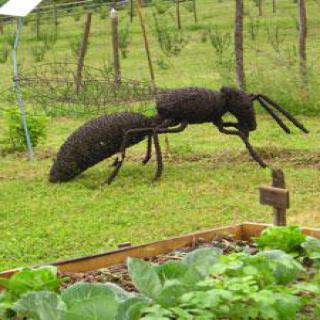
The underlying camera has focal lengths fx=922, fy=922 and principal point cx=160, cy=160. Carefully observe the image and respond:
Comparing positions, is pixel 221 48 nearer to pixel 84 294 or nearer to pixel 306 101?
pixel 306 101

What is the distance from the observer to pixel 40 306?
2816 millimetres

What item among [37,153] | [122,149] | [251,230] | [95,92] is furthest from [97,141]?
[251,230]

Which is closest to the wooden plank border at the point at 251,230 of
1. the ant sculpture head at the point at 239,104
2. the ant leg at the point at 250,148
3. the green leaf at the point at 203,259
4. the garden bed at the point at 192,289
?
the garden bed at the point at 192,289

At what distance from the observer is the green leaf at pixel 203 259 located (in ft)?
10.6

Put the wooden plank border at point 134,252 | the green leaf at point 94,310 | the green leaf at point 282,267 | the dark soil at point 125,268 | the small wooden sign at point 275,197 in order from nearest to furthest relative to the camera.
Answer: the green leaf at point 94,310 → the green leaf at point 282,267 → the dark soil at point 125,268 → the wooden plank border at point 134,252 → the small wooden sign at point 275,197

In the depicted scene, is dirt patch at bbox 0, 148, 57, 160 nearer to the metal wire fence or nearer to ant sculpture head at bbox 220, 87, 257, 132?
the metal wire fence

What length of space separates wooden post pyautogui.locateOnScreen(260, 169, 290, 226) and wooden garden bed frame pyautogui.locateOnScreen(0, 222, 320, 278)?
0.38ft

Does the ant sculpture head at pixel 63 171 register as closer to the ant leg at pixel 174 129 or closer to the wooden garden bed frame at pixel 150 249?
the ant leg at pixel 174 129

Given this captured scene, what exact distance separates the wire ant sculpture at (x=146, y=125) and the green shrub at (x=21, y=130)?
1737mm

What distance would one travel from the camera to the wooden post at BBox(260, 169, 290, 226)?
4.08 metres

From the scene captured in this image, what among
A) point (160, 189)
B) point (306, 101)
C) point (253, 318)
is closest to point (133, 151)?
point (160, 189)

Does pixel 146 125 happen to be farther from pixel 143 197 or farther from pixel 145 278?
pixel 145 278

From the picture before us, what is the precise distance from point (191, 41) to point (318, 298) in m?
19.2

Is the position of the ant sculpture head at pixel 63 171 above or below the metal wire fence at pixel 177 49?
above
